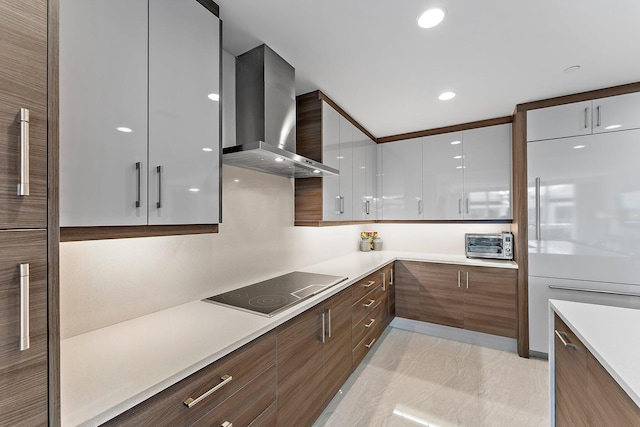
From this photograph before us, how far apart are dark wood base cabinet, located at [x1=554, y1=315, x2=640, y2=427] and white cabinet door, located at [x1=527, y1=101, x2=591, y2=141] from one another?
6.20 feet

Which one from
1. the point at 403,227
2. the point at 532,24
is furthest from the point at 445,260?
the point at 532,24

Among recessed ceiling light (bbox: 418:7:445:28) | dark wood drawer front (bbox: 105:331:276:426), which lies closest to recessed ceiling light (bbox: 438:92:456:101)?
recessed ceiling light (bbox: 418:7:445:28)

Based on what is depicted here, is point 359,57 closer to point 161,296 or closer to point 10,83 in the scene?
point 10,83

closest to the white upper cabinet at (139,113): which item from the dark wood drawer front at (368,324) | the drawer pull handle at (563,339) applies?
the dark wood drawer front at (368,324)

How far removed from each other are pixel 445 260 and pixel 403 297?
0.66 meters

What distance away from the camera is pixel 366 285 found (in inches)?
96.0

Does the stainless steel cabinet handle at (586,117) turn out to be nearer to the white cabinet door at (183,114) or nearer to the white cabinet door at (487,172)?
the white cabinet door at (487,172)

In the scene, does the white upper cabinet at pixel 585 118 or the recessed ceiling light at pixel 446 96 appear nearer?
the white upper cabinet at pixel 585 118

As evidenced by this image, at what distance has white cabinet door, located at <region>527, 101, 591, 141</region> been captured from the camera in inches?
96.3

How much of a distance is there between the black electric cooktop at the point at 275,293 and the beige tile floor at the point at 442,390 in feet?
2.88

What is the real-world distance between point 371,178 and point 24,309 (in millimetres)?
3305

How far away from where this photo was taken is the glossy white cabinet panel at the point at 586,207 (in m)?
2.28

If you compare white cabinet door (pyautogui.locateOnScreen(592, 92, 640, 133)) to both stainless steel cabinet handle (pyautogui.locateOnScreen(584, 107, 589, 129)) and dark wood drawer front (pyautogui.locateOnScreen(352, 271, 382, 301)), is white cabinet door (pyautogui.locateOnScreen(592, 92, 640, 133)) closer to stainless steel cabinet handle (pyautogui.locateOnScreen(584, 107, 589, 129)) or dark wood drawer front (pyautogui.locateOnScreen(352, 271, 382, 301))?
stainless steel cabinet handle (pyautogui.locateOnScreen(584, 107, 589, 129))

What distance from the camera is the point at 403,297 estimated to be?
10.7ft
